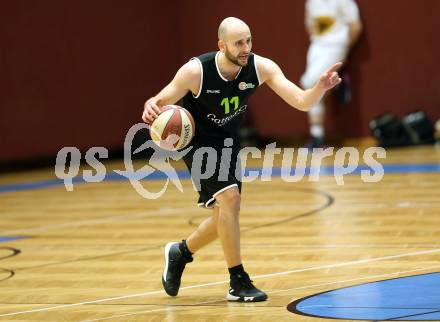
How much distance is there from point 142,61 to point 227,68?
1248cm

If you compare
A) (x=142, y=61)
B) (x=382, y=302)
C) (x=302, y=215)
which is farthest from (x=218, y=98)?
(x=142, y=61)

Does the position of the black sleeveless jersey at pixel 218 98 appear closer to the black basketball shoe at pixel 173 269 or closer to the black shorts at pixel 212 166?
the black shorts at pixel 212 166

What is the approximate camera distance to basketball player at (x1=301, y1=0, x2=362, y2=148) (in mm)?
17250

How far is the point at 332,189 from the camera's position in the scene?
1280 centimetres

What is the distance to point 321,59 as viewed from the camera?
57.3ft

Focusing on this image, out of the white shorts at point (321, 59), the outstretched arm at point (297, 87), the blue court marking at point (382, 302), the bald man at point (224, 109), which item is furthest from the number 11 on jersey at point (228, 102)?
the white shorts at point (321, 59)

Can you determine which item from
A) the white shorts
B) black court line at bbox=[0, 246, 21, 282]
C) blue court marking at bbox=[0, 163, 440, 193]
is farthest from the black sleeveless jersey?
the white shorts

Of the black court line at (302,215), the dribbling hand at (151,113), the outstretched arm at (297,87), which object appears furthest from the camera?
the black court line at (302,215)

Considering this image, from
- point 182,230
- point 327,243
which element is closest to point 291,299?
point 327,243

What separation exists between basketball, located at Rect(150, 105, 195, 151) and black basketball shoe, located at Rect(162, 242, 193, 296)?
882 mm

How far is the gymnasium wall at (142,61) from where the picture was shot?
1742cm

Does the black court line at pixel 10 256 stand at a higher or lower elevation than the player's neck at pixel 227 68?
lower

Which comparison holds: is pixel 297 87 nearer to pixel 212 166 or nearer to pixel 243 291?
pixel 212 166

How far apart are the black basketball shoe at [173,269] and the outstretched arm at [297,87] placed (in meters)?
1.33
